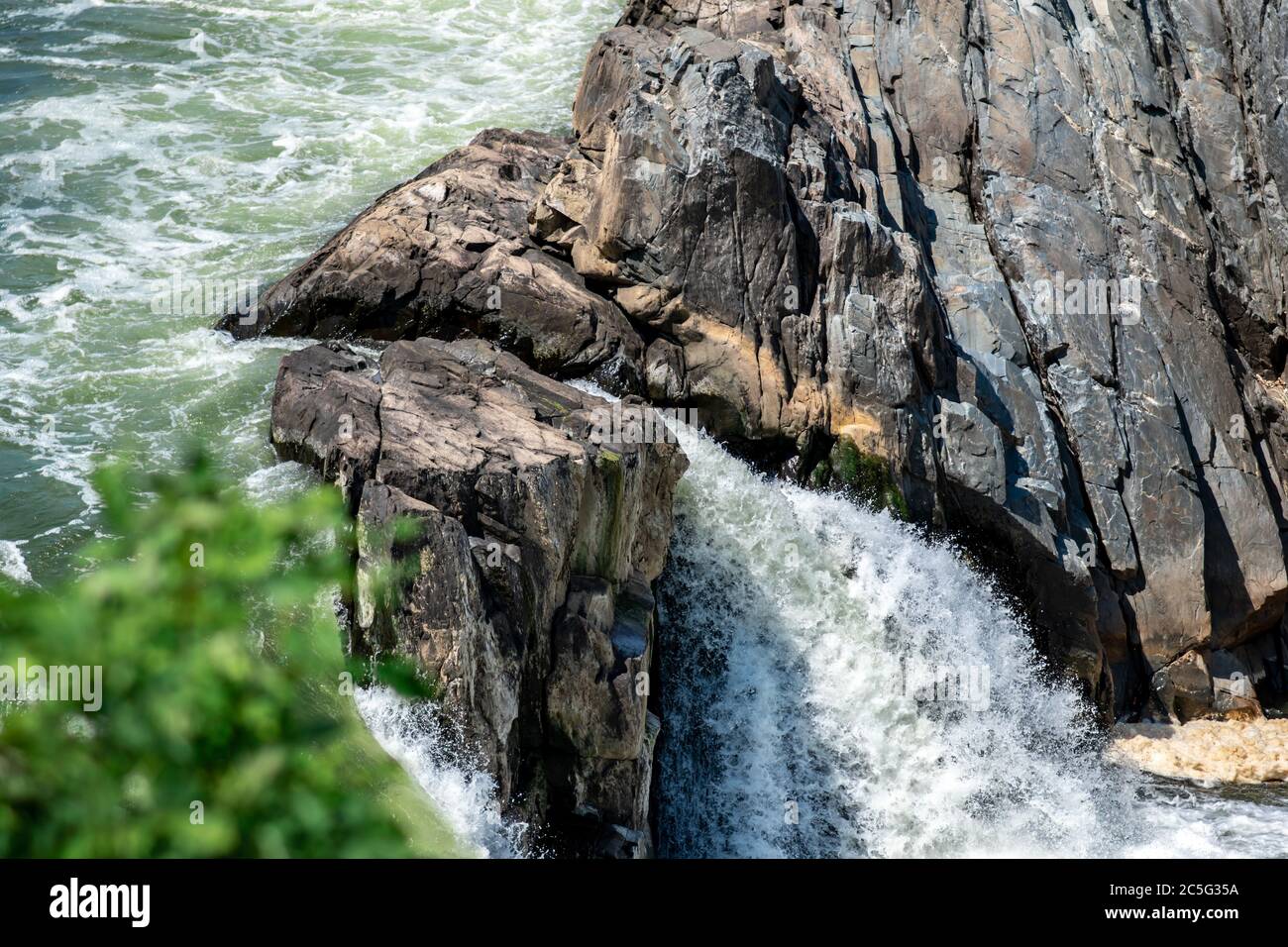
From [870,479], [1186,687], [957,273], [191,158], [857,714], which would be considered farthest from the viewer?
[191,158]

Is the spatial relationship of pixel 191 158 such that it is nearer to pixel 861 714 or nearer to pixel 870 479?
pixel 870 479

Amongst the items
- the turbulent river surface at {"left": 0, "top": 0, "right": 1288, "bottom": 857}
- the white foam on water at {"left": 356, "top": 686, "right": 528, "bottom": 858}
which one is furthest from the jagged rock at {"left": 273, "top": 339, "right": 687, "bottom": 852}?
the turbulent river surface at {"left": 0, "top": 0, "right": 1288, "bottom": 857}

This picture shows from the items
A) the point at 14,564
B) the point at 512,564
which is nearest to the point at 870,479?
the point at 512,564

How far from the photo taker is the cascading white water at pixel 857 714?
39.0 feet

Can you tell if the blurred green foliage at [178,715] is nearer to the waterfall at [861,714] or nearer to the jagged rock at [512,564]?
the jagged rock at [512,564]

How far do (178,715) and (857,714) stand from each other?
35.7 ft

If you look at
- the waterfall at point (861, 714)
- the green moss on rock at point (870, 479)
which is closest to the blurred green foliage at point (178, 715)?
the waterfall at point (861, 714)

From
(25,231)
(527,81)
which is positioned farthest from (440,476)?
(527,81)

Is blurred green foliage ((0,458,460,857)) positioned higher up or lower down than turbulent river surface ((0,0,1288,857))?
higher up

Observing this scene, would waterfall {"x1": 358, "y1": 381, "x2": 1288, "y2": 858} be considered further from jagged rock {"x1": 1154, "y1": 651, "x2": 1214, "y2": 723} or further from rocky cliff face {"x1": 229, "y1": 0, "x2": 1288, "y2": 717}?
jagged rock {"x1": 1154, "y1": 651, "x2": 1214, "y2": 723}

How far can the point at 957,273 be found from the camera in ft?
52.7

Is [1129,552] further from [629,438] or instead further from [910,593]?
[629,438]

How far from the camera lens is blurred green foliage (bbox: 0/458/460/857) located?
7.66 feet

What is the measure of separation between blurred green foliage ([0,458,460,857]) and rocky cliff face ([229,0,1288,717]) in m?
11.2
